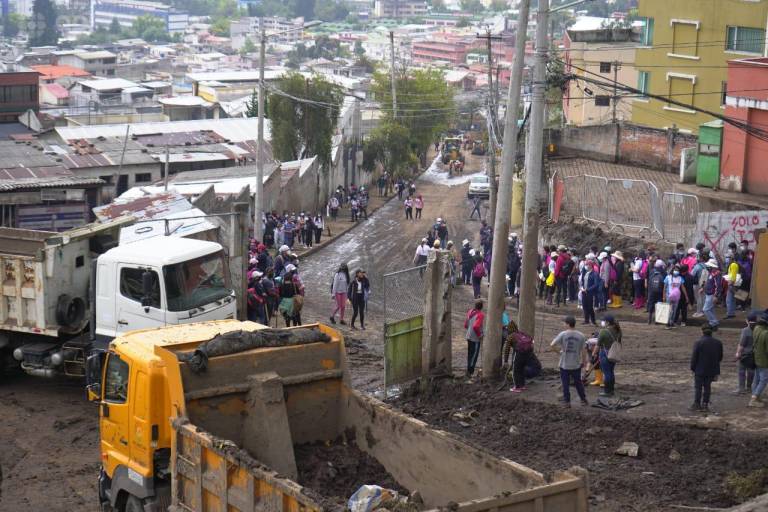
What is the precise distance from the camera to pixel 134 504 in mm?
11539

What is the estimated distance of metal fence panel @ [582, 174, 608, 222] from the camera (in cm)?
3017

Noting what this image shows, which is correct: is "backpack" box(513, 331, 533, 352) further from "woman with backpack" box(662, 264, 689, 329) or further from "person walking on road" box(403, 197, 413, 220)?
"person walking on road" box(403, 197, 413, 220)

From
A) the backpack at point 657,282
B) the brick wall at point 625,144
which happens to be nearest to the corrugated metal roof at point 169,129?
the brick wall at point 625,144

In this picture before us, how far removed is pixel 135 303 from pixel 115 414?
5159 millimetres

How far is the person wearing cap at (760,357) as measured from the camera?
15.3m

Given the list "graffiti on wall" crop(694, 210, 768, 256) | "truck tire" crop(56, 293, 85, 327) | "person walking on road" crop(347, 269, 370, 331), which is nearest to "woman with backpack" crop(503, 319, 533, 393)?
"person walking on road" crop(347, 269, 370, 331)

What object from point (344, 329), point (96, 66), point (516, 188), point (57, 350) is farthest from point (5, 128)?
point (96, 66)

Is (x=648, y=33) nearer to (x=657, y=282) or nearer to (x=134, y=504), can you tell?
(x=657, y=282)

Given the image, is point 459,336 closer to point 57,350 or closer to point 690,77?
point 57,350

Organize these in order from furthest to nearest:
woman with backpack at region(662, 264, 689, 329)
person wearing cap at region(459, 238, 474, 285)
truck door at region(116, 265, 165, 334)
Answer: person wearing cap at region(459, 238, 474, 285) → woman with backpack at region(662, 264, 689, 329) → truck door at region(116, 265, 165, 334)

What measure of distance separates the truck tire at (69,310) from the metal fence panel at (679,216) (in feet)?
49.6

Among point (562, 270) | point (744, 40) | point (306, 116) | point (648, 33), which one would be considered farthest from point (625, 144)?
point (306, 116)

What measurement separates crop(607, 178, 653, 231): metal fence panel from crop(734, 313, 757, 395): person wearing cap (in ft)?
39.6

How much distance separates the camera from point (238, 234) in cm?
2116
